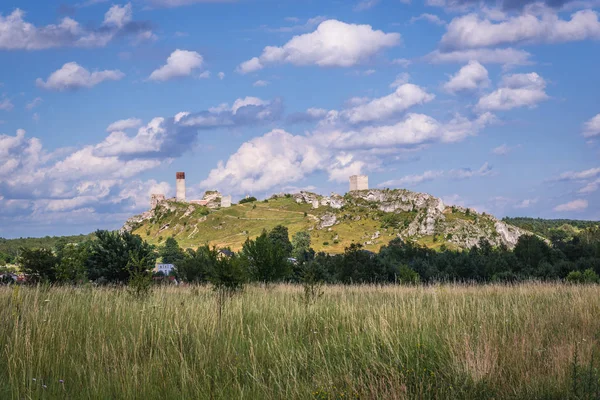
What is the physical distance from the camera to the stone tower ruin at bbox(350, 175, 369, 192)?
176125 millimetres

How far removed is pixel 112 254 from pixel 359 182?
523ft

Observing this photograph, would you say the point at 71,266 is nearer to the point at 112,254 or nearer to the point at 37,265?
the point at 37,265

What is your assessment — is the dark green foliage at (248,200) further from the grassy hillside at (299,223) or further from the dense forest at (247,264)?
the dense forest at (247,264)

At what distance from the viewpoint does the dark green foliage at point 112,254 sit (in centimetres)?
2025

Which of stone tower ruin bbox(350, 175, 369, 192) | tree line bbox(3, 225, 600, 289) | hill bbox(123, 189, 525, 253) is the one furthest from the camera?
stone tower ruin bbox(350, 175, 369, 192)

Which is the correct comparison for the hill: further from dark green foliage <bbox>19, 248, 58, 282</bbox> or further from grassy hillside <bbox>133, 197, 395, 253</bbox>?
Result: dark green foliage <bbox>19, 248, 58, 282</bbox>

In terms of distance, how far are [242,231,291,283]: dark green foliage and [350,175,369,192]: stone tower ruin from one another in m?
151

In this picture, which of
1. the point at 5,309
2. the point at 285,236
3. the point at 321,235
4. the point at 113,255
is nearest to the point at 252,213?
the point at 321,235

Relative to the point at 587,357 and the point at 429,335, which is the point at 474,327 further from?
the point at 587,357

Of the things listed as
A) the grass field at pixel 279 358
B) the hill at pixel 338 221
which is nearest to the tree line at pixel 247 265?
the grass field at pixel 279 358

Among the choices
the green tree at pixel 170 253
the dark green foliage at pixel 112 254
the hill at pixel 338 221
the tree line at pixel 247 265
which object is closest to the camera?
the tree line at pixel 247 265

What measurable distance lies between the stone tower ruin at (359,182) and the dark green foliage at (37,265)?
15678 cm

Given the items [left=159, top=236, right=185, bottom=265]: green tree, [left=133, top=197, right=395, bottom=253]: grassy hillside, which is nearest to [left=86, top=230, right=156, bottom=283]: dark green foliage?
[left=159, top=236, right=185, bottom=265]: green tree

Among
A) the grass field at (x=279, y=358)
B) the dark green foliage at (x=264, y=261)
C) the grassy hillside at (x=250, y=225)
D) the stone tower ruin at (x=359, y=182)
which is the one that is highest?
the stone tower ruin at (x=359, y=182)
